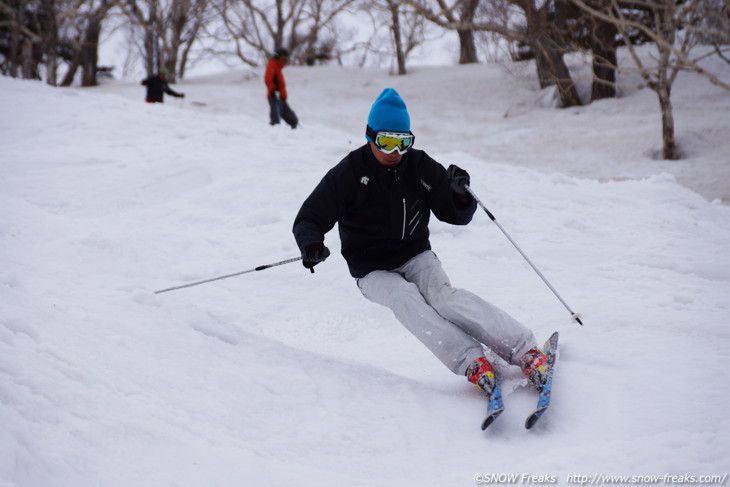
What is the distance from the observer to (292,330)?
422 cm

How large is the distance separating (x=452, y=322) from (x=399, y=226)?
63cm

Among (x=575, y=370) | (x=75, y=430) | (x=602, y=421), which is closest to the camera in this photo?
(x=75, y=430)

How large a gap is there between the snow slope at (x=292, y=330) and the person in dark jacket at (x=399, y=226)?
382mm

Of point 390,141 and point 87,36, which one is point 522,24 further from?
point 87,36

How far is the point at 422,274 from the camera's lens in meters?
3.32

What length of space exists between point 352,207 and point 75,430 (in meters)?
1.80

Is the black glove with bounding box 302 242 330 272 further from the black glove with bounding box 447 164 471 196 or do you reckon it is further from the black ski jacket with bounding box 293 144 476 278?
the black glove with bounding box 447 164 471 196

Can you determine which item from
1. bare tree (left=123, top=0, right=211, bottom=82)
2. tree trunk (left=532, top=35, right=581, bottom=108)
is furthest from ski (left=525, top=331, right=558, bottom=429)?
bare tree (left=123, top=0, right=211, bottom=82)

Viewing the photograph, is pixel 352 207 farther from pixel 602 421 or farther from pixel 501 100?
pixel 501 100

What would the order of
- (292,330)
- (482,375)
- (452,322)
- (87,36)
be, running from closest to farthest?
1. (482,375)
2. (452,322)
3. (292,330)
4. (87,36)

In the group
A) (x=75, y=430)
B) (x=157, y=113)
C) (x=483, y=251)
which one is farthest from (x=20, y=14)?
(x=75, y=430)

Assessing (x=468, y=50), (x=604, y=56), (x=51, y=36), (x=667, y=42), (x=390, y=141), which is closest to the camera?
(x=390, y=141)

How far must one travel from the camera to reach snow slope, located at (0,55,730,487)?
2271 mm

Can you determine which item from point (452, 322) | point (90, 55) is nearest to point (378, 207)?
point (452, 322)
